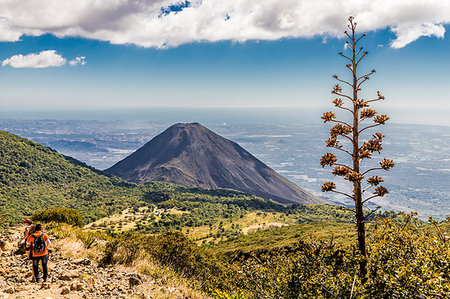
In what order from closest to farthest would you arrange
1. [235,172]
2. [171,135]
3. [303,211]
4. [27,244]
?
[27,244] → [303,211] → [235,172] → [171,135]

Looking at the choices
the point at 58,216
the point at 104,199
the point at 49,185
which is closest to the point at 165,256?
the point at 58,216

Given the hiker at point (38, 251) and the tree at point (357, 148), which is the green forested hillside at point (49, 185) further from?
the tree at point (357, 148)

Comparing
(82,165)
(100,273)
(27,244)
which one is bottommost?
(82,165)

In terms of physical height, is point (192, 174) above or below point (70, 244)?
below

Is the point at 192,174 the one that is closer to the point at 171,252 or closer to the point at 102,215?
the point at 102,215

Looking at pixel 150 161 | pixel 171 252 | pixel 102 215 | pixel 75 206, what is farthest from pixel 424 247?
pixel 150 161

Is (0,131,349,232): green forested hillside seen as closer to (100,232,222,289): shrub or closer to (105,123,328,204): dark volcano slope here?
(105,123,328,204): dark volcano slope
